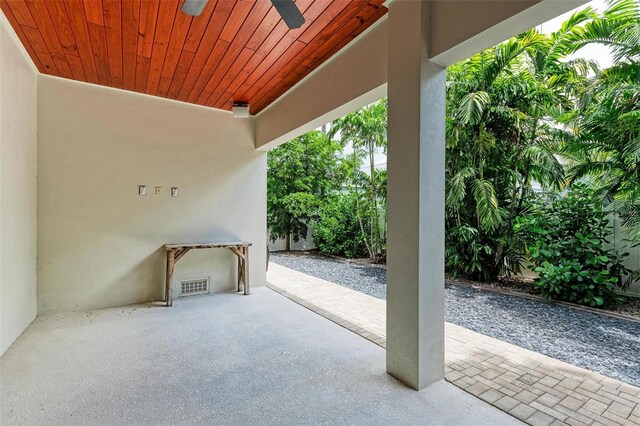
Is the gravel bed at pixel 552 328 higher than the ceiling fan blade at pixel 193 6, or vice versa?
the ceiling fan blade at pixel 193 6

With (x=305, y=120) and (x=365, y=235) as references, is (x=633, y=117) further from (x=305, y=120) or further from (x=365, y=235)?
(x=365, y=235)

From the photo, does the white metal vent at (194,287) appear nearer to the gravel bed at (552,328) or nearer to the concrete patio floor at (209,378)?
the concrete patio floor at (209,378)

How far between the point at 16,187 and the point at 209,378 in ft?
8.65

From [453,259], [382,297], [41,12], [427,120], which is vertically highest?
[41,12]

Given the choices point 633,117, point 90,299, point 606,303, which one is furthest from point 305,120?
point 606,303

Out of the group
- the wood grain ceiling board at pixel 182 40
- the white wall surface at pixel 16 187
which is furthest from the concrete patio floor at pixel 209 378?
the wood grain ceiling board at pixel 182 40

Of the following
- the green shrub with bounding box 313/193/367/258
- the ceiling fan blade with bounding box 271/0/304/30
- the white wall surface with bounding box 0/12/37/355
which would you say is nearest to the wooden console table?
the white wall surface with bounding box 0/12/37/355

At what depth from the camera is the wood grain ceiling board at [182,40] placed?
230cm

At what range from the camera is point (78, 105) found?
376cm

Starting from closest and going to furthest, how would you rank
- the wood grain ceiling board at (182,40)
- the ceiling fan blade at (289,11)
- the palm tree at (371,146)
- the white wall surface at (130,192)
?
the ceiling fan blade at (289,11) < the wood grain ceiling board at (182,40) < the white wall surface at (130,192) < the palm tree at (371,146)

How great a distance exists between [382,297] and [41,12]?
4.79 metres

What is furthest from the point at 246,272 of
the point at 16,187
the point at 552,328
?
the point at 552,328

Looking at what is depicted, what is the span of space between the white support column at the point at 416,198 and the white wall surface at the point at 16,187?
3.26m

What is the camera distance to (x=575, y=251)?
14.0ft
